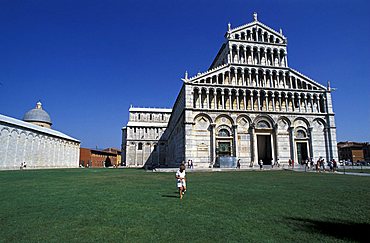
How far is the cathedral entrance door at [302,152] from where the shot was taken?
35.8 meters

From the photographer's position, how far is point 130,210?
7.47m

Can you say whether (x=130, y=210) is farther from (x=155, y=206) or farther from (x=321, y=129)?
(x=321, y=129)

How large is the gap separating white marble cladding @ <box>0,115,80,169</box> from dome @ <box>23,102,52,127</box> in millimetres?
13402

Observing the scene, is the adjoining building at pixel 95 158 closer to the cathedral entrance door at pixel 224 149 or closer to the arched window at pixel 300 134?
the cathedral entrance door at pixel 224 149

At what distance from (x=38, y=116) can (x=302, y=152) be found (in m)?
69.3

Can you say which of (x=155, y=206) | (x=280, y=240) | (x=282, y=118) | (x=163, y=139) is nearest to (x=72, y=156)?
(x=163, y=139)

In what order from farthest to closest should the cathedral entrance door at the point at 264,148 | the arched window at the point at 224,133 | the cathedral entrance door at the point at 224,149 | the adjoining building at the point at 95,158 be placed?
1. the adjoining building at the point at 95,158
2. the cathedral entrance door at the point at 264,148
3. the arched window at the point at 224,133
4. the cathedral entrance door at the point at 224,149

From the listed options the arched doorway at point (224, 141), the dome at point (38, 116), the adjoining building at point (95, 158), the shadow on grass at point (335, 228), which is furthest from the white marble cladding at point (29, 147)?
the shadow on grass at point (335, 228)

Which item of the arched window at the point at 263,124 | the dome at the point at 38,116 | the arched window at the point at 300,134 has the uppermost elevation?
the dome at the point at 38,116

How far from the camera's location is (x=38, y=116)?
69438 millimetres

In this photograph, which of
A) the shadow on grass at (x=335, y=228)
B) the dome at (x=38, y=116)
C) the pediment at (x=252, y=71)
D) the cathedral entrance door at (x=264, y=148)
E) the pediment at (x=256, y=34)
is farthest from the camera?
the dome at (x=38, y=116)

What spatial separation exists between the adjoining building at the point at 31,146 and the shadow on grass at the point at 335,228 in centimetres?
4541

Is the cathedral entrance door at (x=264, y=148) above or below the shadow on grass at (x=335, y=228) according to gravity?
above

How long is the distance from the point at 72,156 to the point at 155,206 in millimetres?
66242
